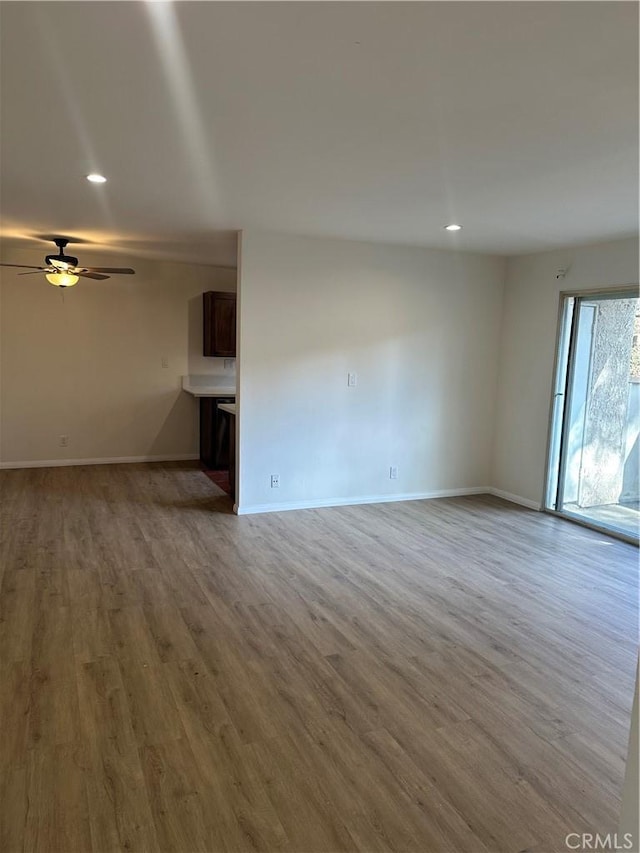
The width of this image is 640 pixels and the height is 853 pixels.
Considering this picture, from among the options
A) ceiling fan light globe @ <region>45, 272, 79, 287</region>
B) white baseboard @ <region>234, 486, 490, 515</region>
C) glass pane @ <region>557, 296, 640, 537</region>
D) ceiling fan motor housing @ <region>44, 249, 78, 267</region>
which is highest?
ceiling fan motor housing @ <region>44, 249, 78, 267</region>

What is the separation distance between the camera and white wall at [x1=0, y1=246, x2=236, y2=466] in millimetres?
6320

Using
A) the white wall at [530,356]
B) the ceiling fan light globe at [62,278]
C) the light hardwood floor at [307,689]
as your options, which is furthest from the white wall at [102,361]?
the white wall at [530,356]

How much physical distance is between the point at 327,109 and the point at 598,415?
399cm

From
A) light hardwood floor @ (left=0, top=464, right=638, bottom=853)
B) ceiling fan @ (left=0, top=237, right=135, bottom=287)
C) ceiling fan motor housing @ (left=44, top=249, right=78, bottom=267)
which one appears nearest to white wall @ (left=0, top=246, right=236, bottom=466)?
ceiling fan motor housing @ (left=44, top=249, right=78, bottom=267)

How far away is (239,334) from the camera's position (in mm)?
4738

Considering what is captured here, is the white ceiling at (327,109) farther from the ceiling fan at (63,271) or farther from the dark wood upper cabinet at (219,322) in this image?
the dark wood upper cabinet at (219,322)

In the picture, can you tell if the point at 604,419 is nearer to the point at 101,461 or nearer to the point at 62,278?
the point at 62,278

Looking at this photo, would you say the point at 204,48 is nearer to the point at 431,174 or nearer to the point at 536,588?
the point at 431,174

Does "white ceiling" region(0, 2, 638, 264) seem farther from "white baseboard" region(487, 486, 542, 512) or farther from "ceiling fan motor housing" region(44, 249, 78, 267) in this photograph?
"white baseboard" region(487, 486, 542, 512)

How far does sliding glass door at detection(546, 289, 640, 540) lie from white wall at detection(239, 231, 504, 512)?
34.7 inches

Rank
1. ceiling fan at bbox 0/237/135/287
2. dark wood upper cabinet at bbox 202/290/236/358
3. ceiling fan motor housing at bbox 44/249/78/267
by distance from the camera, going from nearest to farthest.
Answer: ceiling fan at bbox 0/237/135/287, ceiling fan motor housing at bbox 44/249/78/267, dark wood upper cabinet at bbox 202/290/236/358

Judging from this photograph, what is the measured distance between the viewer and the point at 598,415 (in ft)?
16.5

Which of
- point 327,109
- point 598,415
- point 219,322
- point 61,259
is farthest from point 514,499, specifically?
point 61,259

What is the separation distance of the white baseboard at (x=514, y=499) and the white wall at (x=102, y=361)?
12.4 feet
